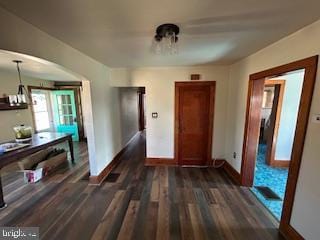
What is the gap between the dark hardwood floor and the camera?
1874mm

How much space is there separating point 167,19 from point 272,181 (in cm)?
336

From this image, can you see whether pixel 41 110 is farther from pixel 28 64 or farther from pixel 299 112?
pixel 299 112

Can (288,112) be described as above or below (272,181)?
above

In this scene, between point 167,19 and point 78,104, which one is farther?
point 78,104

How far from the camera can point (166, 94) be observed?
11.4 feet

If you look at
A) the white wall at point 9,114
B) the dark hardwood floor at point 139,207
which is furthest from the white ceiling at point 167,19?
the white wall at point 9,114

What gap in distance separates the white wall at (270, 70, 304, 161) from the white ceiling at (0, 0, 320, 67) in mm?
1911

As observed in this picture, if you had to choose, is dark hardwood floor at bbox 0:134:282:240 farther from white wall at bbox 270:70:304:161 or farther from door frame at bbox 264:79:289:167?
white wall at bbox 270:70:304:161

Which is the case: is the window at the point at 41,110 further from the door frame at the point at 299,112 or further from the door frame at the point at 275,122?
the door frame at the point at 275,122

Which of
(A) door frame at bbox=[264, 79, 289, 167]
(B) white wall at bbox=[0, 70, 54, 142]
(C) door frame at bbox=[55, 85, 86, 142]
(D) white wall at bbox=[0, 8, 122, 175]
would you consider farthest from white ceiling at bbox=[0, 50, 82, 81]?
(A) door frame at bbox=[264, 79, 289, 167]

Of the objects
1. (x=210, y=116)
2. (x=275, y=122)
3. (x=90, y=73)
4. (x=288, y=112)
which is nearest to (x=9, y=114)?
(x=90, y=73)

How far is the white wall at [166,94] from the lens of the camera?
11.0ft

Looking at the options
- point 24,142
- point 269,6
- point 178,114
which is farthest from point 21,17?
point 178,114

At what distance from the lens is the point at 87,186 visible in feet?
A: 9.33
